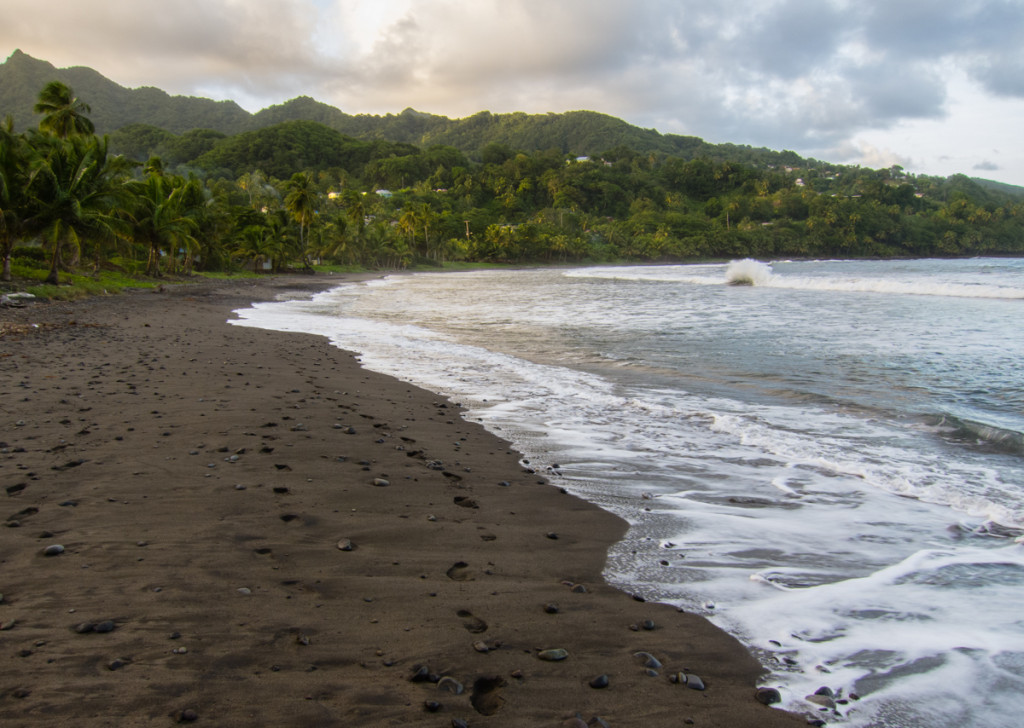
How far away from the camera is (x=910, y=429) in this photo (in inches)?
279

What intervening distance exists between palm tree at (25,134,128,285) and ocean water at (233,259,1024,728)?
16.8 meters

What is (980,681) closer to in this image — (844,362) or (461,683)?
(461,683)

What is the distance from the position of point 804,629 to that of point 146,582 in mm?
3303

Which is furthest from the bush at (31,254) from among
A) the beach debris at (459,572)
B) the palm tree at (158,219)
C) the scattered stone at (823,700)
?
the scattered stone at (823,700)

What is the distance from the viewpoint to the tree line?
33.1m

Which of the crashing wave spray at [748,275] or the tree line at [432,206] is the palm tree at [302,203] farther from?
the crashing wave spray at [748,275]

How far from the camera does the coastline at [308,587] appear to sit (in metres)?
2.24

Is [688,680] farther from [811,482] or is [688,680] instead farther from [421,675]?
[811,482]

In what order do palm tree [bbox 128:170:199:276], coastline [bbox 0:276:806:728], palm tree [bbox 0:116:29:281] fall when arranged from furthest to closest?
palm tree [bbox 128:170:199:276] < palm tree [bbox 0:116:29:281] < coastline [bbox 0:276:806:728]

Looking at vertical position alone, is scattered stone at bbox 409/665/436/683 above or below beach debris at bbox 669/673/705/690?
above

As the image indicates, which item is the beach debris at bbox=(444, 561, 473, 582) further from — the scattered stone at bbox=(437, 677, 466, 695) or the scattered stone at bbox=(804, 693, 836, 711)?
the scattered stone at bbox=(804, 693, 836, 711)

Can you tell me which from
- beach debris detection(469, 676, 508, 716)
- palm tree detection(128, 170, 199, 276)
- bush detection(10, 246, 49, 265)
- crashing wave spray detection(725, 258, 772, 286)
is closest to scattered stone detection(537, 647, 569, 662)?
beach debris detection(469, 676, 508, 716)

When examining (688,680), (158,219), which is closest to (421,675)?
(688,680)

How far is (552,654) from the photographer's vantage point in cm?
264
